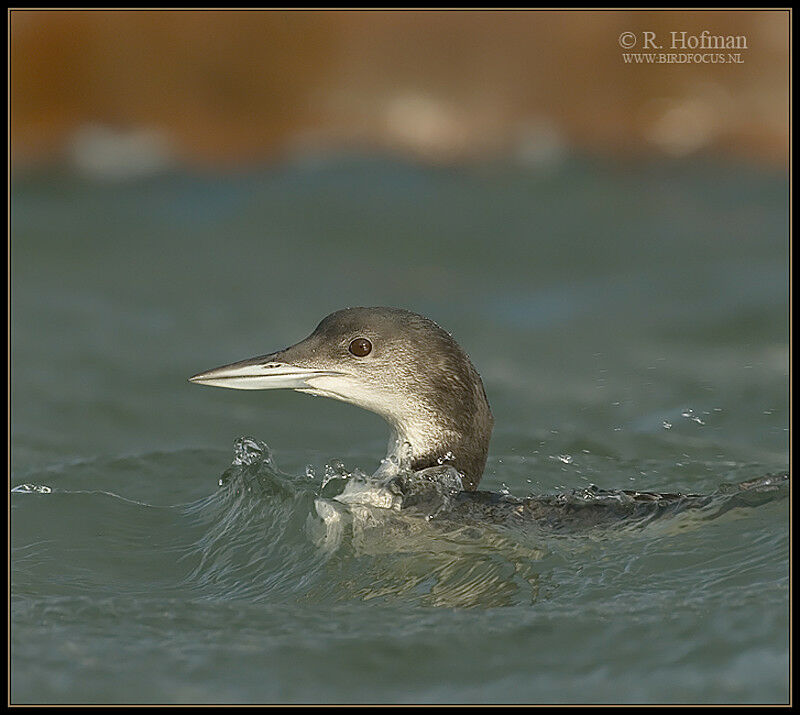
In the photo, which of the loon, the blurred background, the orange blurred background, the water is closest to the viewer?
the water

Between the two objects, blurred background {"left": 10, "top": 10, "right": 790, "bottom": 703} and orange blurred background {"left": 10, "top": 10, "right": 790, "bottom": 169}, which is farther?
orange blurred background {"left": 10, "top": 10, "right": 790, "bottom": 169}

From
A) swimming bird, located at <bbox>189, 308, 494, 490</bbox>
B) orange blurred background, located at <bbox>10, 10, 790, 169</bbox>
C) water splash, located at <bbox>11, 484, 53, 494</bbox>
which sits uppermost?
orange blurred background, located at <bbox>10, 10, 790, 169</bbox>

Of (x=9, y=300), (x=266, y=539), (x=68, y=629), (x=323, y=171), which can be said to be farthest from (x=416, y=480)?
(x=323, y=171)

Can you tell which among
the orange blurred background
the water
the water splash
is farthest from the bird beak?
the orange blurred background

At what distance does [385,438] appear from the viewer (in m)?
8.03

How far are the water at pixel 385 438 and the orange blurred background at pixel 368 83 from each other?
0.37m

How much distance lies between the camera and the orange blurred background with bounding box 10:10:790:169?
1195 cm

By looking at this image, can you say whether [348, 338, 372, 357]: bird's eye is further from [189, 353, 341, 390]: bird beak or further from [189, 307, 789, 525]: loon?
[189, 353, 341, 390]: bird beak

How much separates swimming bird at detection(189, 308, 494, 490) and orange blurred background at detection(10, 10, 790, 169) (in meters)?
6.44

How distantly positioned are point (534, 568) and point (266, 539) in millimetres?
1328

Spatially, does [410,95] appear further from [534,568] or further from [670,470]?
[534,568]

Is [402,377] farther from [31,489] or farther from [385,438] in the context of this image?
[31,489]

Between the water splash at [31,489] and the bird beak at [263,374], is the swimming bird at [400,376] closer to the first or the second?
the bird beak at [263,374]

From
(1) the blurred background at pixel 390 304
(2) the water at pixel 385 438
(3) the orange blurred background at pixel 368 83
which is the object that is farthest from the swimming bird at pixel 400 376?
(3) the orange blurred background at pixel 368 83
